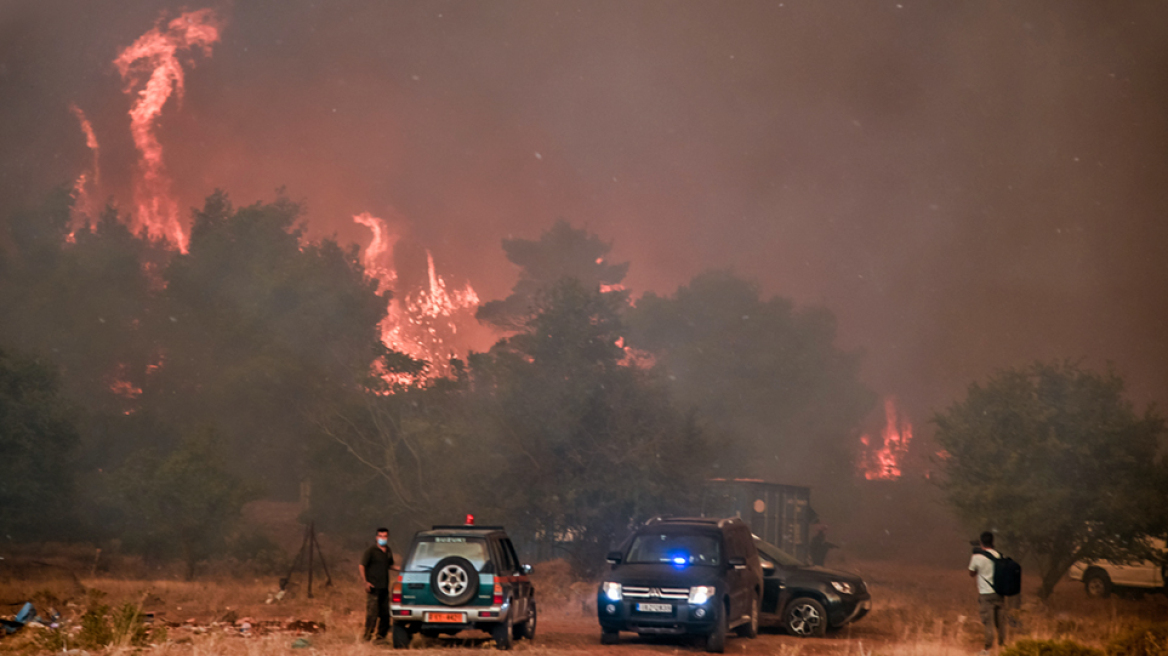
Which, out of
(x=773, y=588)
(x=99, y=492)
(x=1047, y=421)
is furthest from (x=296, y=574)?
(x=1047, y=421)

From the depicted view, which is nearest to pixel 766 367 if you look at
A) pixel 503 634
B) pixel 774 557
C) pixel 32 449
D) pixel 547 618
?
pixel 32 449

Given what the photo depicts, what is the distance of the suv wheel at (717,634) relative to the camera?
15719 mm

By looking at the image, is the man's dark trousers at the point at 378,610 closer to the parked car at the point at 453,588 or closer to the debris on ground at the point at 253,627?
the parked car at the point at 453,588

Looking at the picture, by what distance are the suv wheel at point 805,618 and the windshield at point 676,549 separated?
2.97m

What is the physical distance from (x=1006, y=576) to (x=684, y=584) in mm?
5059

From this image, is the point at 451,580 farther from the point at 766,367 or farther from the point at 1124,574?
the point at 766,367

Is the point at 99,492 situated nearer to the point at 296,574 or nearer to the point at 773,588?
the point at 296,574

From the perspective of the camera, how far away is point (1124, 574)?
32.4 metres

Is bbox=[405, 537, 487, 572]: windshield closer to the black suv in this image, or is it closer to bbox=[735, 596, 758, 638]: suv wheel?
the black suv

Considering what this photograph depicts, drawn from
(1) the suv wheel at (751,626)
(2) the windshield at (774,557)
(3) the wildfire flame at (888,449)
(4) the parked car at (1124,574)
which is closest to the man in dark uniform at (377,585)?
(1) the suv wheel at (751,626)

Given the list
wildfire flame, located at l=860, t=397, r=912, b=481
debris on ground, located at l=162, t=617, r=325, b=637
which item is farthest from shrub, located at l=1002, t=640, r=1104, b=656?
wildfire flame, located at l=860, t=397, r=912, b=481

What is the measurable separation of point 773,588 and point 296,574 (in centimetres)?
2317

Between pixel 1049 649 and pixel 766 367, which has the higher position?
pixel 766 367

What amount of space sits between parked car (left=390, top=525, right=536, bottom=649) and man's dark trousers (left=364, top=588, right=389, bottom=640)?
Answer: 3.56ft
